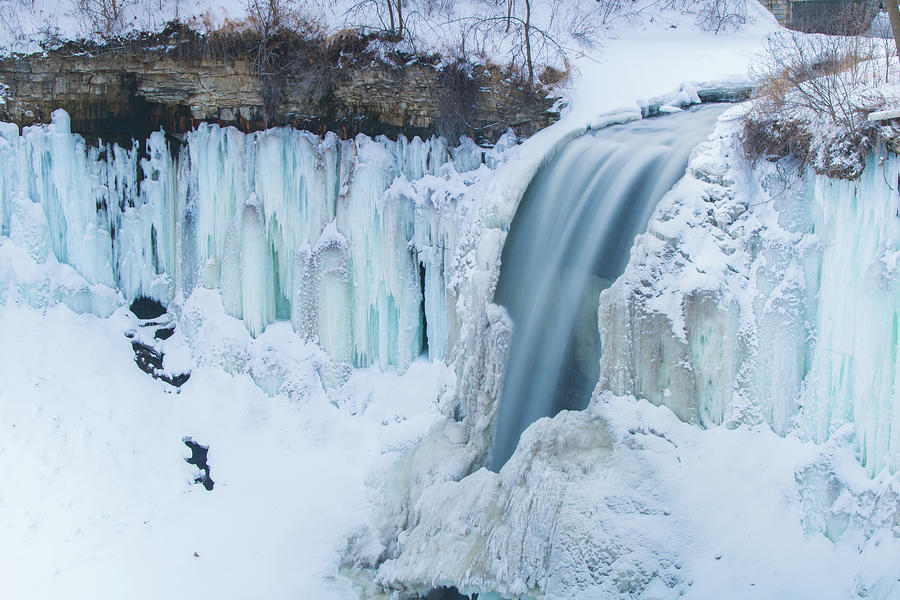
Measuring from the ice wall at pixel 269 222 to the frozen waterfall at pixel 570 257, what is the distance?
140 cm

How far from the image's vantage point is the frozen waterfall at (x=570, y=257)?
8500mm

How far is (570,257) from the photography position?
884cm

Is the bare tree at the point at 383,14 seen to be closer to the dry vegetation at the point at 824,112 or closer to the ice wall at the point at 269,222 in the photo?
the ice wall at the point at 269,222

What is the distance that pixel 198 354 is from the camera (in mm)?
11195

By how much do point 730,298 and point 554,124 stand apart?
385 cm

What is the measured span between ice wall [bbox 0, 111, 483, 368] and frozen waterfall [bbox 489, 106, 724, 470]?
140cm

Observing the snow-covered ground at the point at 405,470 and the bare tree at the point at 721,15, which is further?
the bare tree at the point at 721,15

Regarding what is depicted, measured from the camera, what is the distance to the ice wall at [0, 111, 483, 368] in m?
10.7

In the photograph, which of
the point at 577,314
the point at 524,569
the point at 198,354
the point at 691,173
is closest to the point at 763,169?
the point at 691,173

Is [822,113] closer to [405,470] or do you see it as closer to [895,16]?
[895,16]

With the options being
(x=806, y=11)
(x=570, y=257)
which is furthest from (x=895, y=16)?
(x=806, y=11)

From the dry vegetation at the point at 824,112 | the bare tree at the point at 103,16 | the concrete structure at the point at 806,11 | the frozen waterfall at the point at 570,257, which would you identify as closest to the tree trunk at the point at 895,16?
the dry vegetation at the point at 824,112

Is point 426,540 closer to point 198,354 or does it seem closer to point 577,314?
point 577,314

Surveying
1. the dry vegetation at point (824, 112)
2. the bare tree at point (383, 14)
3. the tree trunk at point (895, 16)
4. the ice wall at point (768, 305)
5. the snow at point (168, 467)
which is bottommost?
the snow at point (168, 467)
